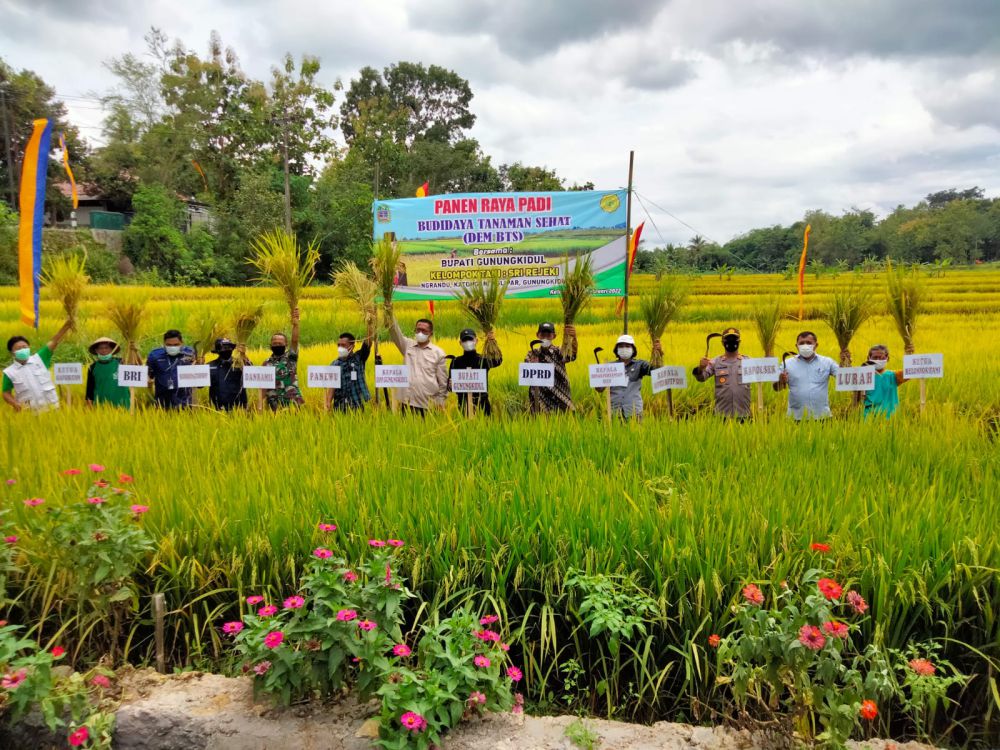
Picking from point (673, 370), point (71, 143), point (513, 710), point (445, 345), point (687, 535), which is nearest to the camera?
point (513, 710)

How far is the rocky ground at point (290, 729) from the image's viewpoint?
1997 mm

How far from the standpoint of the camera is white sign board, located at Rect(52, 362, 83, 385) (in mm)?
5863

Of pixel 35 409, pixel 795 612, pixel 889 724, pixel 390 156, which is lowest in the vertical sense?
pixel 889 724

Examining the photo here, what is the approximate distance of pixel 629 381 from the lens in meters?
5.37

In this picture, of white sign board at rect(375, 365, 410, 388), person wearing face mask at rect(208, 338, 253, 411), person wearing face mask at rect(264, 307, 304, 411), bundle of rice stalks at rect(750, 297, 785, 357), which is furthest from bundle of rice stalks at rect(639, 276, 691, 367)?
person wearing face mask at rect(208, 338, 253, 411)

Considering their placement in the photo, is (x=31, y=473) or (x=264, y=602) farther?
(x=31, y=473)

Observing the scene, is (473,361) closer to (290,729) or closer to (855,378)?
(855,378)

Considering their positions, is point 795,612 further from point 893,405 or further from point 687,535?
point 893,405

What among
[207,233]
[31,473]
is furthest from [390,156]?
[31,473]

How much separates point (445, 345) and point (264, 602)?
6316mm

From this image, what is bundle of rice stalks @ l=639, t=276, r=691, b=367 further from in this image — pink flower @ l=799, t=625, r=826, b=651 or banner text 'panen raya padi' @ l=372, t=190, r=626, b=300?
pink flower @ l=799, t=625, r=826, b=651

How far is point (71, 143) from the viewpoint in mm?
27594

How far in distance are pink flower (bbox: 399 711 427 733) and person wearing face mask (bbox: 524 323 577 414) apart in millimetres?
3525

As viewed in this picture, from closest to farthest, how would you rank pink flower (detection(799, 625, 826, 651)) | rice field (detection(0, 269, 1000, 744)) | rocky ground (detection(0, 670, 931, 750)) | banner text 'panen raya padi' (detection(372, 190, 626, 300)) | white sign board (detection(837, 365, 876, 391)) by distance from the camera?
pink flower (detection(799, 625, 826, 651)) → rocky ground (detection(0, 670, 931, 750)) → rice field (detection(0, 269, 1000, 744)) → white sign board (detection(837, 365, 876, 391)) → banner text 'panen raya padi' (detection(372, 190, 626, 300))
